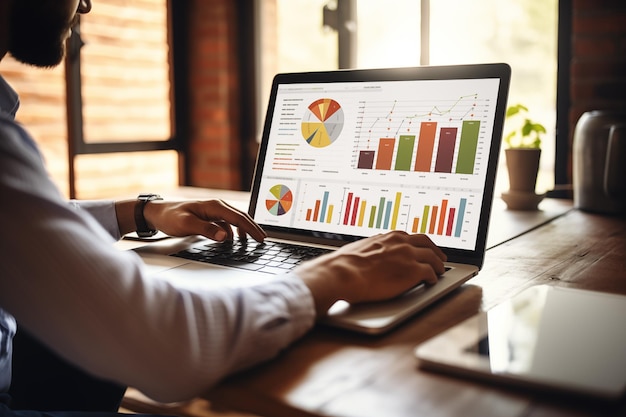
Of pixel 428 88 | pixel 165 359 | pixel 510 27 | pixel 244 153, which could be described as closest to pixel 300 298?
pixel 165 359

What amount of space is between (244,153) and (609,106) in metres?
1.92

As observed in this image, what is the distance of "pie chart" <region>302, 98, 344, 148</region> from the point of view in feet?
3.75

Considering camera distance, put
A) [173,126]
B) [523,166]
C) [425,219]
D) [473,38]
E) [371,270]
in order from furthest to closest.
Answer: [173,126], [473,38], [523,166], [425,219], [371,270]

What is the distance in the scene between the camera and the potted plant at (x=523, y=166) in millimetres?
1608

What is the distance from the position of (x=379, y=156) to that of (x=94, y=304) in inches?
24.7

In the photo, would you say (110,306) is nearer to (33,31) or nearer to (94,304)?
(94,304)

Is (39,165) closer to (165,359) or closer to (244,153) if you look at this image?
(165,359)

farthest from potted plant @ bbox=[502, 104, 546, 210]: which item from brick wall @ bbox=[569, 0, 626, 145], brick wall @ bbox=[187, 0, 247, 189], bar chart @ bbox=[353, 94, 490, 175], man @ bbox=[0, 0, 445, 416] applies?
brick wall @ bbox=[187, 0, 247, 189]

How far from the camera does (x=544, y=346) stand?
617 millimetres

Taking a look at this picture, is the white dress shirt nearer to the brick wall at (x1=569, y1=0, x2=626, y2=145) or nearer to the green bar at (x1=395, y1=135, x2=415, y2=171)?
the green bar at (x1=395, y1=135, x2=415, y2=171)

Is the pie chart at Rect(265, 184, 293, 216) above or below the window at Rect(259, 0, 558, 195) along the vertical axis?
below

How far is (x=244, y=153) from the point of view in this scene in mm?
3406

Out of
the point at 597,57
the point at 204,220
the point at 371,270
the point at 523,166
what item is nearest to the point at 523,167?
the point at 523,166

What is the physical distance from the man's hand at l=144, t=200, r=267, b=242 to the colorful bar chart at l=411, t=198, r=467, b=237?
272 millimetres
